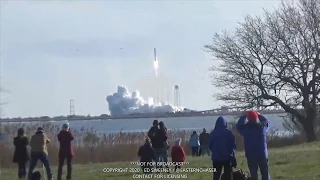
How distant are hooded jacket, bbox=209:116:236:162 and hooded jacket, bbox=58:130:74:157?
5780mm

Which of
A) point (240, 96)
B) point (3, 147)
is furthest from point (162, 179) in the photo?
point (240, 96)

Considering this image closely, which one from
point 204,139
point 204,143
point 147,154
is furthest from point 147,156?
point 204,139

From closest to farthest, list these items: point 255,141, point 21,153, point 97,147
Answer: point 255,141 < point 21,153 < point 97,147

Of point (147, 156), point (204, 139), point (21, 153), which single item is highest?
point (204, 139)

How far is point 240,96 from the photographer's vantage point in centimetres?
4550

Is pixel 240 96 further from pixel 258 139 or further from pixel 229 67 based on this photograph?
pixel 258 139

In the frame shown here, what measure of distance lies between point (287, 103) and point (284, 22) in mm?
5110

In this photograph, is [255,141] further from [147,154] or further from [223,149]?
[147,154]

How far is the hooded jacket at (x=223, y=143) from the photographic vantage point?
48.6ft

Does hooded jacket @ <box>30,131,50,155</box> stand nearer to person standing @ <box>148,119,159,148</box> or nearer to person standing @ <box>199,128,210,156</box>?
person standing @ <box>148,119,159,148</box>

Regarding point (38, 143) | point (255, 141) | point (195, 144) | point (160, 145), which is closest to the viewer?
point (255, 141)

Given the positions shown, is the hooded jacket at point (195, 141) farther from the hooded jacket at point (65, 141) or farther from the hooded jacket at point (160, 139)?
the hooded jacket at point (65, 141)

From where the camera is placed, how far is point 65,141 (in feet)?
64.3

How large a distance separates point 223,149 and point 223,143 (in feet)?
0.40
